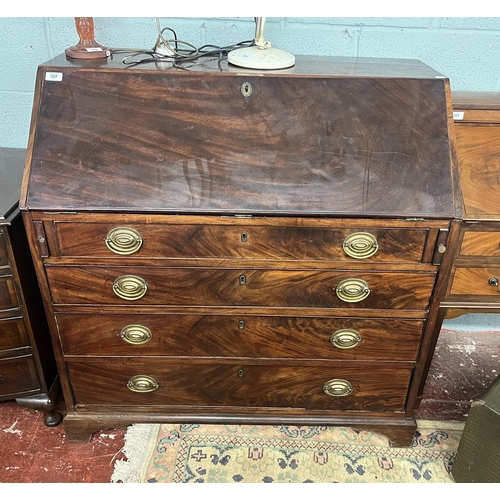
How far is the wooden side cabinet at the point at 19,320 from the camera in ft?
4.69

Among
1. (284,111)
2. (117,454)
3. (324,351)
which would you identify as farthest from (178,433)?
(284,111)

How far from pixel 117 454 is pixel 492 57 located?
201 centimetres

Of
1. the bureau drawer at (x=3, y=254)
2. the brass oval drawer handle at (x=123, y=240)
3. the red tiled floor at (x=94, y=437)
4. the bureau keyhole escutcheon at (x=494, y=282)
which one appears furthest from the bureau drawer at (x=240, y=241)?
the red tiled floor at (x=94, y=437)

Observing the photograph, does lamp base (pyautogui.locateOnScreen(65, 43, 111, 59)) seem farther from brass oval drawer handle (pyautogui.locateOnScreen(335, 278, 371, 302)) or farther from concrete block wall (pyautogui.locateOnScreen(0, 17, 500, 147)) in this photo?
brass oval drawer handle (pyautogui.locateOnScreen(335, 278, 371, 302))

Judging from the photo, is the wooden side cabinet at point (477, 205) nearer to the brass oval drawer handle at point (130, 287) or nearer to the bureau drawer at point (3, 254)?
the brass oval drawer handle at point (130, 287)

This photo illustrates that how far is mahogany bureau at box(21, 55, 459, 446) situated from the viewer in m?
1.29

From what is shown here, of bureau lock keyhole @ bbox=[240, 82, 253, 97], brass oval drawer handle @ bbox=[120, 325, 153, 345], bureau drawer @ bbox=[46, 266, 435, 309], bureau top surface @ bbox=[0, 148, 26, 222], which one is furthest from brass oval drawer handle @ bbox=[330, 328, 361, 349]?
bureau top surface @ bbox=[0, 148, 26, 222]

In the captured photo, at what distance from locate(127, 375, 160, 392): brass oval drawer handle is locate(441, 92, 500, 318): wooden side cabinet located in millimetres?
997

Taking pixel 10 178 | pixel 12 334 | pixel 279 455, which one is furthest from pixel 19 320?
pixel 279 455

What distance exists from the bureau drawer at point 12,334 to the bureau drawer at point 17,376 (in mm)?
58

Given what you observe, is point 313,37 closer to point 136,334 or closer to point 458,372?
point 136,334

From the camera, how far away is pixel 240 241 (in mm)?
1330

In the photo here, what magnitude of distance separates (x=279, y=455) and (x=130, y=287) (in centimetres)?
81
